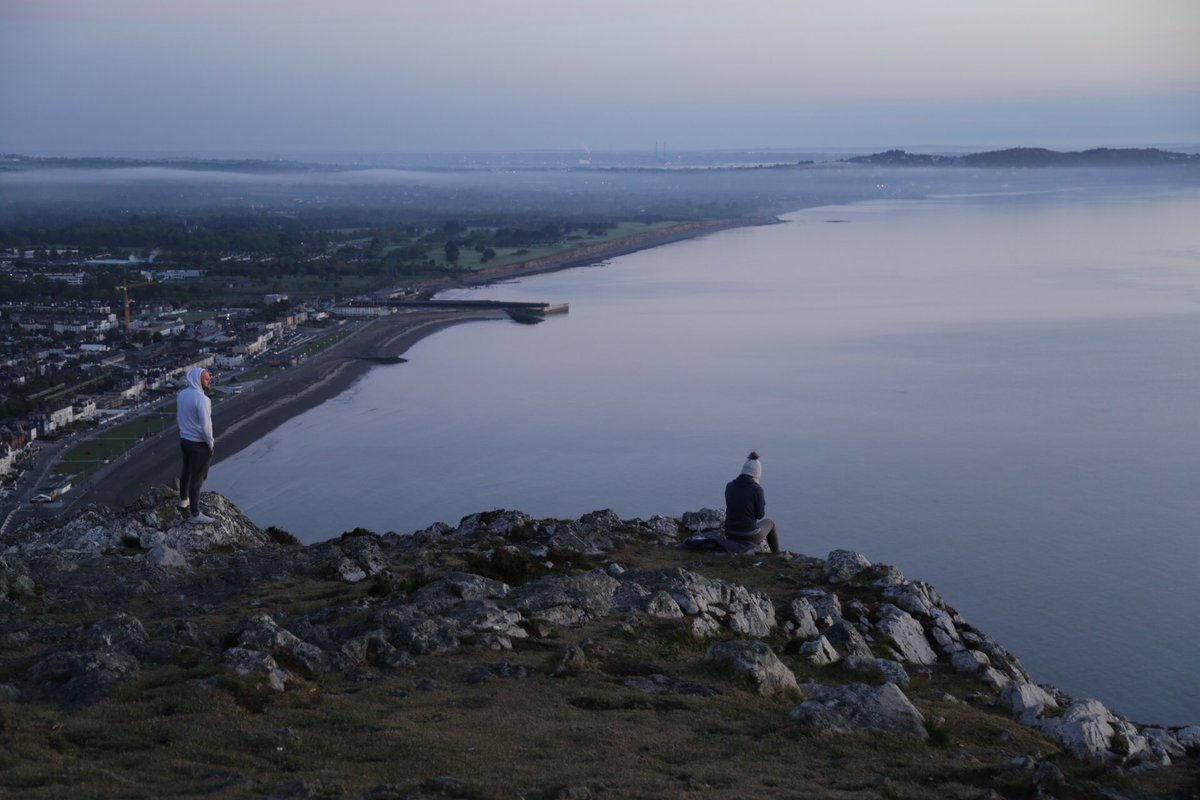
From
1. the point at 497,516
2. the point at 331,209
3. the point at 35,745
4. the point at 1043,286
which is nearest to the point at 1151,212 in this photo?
the point at 1043,286

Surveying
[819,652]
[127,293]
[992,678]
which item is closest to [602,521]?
[819,652]

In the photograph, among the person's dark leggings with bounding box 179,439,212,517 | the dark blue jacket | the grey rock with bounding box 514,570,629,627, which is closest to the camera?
the grey rock with bounding box 514,570,629,627

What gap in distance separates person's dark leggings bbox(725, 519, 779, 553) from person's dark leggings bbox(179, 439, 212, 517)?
102 inches

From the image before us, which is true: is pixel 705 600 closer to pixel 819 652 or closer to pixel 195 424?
pixel 819 652

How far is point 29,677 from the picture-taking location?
3.74 meters

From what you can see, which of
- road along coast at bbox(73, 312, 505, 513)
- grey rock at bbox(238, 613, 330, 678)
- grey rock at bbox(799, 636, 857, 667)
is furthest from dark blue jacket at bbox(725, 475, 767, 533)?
road along coast at bbox(73, 312, 505, 513)

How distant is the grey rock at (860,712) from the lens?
144 inches

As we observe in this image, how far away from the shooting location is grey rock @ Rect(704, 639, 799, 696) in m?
4.06

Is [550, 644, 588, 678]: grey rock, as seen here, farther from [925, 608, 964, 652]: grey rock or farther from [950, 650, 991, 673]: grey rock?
[925, 608, 964, 652]: grey rock

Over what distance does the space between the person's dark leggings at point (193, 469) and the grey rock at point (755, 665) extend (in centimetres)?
276

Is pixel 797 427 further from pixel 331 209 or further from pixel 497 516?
pixel 331 209

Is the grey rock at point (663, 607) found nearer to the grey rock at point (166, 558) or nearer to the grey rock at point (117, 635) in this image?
the grey rock at point (117, 635)

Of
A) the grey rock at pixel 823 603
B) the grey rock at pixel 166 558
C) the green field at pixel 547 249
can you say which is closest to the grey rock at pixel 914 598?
the grey rock at pixel 823 603

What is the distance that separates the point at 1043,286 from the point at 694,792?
3192 cm
